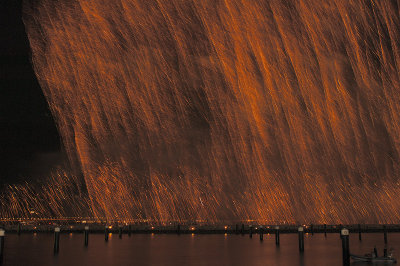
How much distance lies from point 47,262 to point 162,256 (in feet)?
18.0

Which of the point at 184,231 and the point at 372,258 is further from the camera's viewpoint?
the point at 184,231

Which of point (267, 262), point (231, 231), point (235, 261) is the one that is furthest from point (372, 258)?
point (231, 231)

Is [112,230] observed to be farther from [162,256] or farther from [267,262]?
[267,262]

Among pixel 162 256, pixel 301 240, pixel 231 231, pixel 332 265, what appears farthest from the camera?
pixel 231 231

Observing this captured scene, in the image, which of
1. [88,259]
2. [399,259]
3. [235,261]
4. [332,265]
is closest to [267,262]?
[235,261]

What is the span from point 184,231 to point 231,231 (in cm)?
522

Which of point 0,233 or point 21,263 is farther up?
point 0,233

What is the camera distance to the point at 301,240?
2588cm

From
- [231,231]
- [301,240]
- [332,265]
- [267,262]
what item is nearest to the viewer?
[332,265]

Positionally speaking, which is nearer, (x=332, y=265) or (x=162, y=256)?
(x=332, y=265)

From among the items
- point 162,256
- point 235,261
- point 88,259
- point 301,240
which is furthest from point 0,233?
Result: point 301,240

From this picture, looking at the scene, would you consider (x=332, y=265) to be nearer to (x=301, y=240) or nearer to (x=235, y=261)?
(x=235, y=261)

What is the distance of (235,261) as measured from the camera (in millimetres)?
20891

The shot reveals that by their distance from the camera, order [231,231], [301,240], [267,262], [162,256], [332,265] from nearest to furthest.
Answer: [332,265], [267,262], [162,256], [301,240], [231,231]
